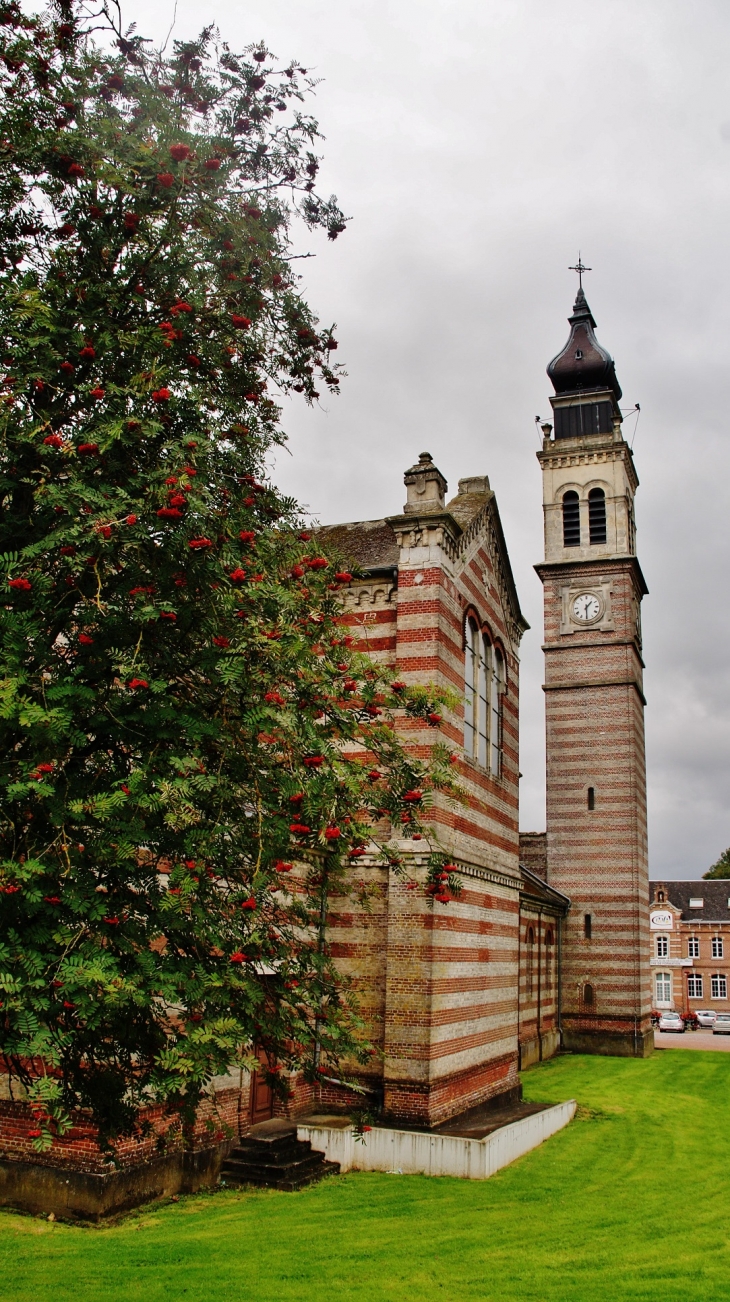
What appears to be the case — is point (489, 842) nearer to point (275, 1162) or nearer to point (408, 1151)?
point (408, 1151)

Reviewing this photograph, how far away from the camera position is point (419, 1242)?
36.5 ft

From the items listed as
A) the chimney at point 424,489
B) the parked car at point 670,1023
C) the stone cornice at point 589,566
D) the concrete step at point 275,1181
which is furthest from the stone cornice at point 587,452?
the concrete step at point 275,1181

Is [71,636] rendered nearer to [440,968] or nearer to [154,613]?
[154,613]

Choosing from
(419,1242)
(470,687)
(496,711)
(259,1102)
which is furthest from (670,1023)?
(419,1242)

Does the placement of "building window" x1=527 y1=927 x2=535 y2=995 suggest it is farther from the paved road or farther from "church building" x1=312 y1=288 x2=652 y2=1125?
the paved road

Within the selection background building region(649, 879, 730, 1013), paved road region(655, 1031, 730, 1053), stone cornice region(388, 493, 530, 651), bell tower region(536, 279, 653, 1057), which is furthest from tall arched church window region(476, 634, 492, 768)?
background building region(649, 879, 730, 1013)

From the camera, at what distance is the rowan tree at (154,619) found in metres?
5.07

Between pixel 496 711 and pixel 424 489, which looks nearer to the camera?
pixel 424 489

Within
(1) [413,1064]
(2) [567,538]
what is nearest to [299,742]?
(1) [413,1064]

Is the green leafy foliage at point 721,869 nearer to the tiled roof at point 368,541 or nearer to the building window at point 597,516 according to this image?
the building window at point 597,516

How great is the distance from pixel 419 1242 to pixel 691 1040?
128 ft

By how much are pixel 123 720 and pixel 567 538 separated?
35963 millimetres

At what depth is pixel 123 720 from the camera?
5469mm

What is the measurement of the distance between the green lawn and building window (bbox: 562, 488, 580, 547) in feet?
87.8
